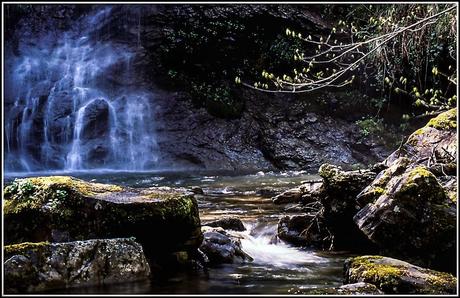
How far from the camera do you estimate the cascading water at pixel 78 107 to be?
1841 centimetres

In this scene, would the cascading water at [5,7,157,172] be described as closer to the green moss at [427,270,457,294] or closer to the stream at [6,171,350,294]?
the stream at [6,171,350,294]

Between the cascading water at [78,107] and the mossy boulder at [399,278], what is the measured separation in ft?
48.0

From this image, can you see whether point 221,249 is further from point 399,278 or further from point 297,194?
point 297,194

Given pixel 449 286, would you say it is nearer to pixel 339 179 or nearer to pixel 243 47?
pixel 339 179

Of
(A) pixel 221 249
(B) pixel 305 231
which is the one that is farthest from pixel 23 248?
(B) pixel 305 231

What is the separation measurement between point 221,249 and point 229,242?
0.21m

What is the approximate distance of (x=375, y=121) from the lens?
18.7 metres

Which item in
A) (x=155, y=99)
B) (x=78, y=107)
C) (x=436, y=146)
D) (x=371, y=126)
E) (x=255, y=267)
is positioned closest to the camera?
(x=255, y=267)

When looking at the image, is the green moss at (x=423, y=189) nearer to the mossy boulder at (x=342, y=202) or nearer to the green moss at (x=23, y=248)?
the mossy boulder at (x=342, y=202)

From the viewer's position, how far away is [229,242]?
553cm

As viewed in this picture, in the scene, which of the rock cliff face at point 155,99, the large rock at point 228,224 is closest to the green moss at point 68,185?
the large rock at point 228,224

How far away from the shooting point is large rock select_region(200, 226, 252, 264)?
524 centimetres

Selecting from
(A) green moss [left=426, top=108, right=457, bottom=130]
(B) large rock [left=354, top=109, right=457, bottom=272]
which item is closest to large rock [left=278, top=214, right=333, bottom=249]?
(B) large rock [left=354, top=109, right=457, bottom=272]

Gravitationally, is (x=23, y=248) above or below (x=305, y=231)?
above
